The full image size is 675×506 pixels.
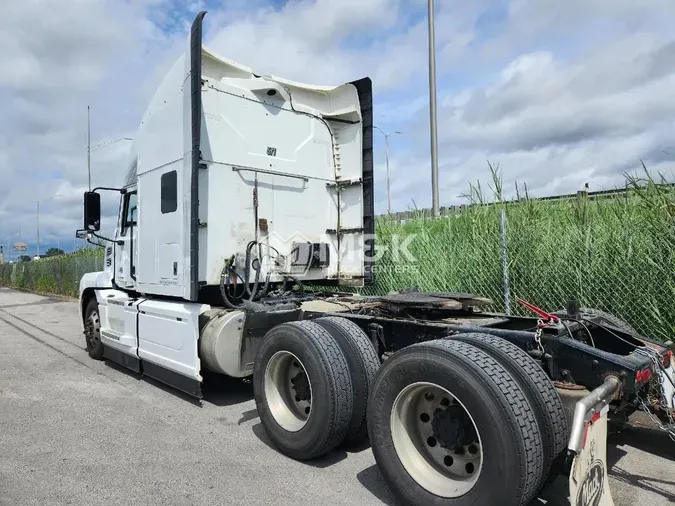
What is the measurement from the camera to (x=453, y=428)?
117 inches

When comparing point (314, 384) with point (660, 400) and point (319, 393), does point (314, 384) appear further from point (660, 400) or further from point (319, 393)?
point (660, 400)

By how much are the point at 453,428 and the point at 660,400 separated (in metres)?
1.70

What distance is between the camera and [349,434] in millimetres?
3877

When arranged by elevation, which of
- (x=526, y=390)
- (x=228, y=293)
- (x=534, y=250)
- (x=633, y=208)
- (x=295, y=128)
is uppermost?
(x=295, y=128)

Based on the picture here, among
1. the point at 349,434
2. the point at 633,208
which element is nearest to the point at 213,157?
the point at 349,434

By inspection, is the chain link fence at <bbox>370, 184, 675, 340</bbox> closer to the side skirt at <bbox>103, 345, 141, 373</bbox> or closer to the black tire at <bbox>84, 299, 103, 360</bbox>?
the side skirt at <bbox>103, 345, 141, 373</bbox>

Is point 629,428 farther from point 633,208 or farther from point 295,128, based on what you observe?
point 295,128

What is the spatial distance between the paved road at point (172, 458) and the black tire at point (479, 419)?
45 centimetres

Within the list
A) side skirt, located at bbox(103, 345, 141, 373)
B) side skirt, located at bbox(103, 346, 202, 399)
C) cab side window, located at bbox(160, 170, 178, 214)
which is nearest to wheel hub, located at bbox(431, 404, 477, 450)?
side skirt, located at bbox(103, 346, 202, 399)

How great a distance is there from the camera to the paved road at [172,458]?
11.1ft

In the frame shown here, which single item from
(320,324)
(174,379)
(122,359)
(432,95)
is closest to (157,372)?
(174,379)

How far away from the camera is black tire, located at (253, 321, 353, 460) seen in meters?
3.67

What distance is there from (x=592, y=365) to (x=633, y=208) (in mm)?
3403

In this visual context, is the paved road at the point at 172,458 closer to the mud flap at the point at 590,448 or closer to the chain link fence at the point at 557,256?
the mud flap at the point at 590,448
